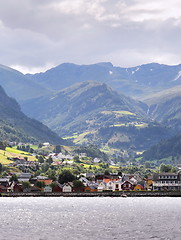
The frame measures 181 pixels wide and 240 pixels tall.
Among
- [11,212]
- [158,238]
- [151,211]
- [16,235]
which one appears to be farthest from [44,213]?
[158,238]

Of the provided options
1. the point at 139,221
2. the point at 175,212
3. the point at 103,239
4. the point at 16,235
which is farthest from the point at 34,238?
the point at 175,212

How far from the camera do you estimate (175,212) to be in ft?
438

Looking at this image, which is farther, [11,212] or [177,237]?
[11,212]

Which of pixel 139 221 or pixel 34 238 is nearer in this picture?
pixel 34 238

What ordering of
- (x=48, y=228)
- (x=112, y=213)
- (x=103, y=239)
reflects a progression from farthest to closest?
(x=112, y=213) → (x=48, y=228) → (x=103, y=239)

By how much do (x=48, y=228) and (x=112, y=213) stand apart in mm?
33412

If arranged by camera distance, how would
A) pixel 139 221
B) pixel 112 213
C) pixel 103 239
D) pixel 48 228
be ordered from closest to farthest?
pixel 103 239, pixel 48 228, pixel 139 221, pixel 112 213

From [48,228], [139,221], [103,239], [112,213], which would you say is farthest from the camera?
[112,213]

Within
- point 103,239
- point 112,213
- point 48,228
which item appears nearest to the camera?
point 103,239

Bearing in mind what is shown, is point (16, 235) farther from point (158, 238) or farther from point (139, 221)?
point (139, 221)

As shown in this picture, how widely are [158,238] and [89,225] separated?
20.8m

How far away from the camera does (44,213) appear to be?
13388cm

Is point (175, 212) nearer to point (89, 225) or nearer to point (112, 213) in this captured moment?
point (112, 213)

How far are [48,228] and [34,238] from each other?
13.4 m
